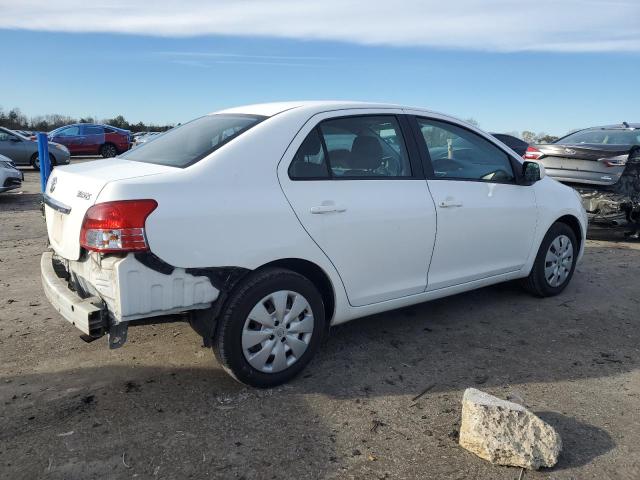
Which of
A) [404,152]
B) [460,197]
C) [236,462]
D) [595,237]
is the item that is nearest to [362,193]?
[404,152]

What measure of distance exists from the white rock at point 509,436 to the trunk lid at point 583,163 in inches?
244

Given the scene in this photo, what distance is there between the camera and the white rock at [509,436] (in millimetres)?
2605

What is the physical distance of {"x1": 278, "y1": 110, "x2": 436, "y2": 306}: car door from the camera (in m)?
3.38

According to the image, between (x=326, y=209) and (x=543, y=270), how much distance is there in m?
2.66

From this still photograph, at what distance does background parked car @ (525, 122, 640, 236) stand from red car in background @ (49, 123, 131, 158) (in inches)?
790

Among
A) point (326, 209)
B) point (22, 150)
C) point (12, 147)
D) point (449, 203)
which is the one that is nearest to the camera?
point (326, 209)

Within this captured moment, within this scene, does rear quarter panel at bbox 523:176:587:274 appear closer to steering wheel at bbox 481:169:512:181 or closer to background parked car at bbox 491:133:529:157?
steering wheel at bbox 481:169:512:181

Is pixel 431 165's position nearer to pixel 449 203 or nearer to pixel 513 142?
pixel 449 203

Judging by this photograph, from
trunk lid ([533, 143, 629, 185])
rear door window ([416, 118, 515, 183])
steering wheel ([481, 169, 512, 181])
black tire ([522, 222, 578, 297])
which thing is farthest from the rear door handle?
trunk lid ([533, 143, 629, 185])

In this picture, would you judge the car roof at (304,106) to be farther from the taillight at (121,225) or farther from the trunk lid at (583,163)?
the trunk lid at (583,163)

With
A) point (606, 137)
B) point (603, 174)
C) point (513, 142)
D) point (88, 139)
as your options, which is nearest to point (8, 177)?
point (603, 174)

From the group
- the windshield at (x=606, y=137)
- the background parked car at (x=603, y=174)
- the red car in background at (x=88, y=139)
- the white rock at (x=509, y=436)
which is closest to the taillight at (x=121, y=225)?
the white rock at (x=509, y=436)

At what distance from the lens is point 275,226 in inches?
125

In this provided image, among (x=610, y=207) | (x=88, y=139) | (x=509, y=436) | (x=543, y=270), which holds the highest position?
(x=610, y=207)
